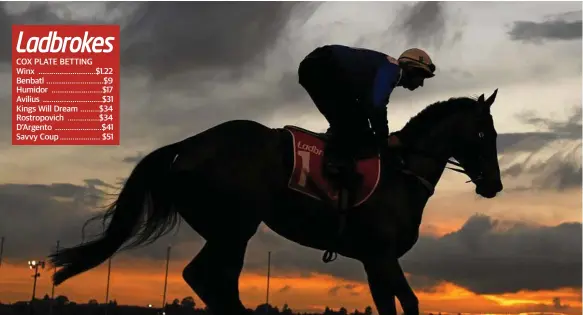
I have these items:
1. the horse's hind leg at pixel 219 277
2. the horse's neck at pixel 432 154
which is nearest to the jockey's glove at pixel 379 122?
the horse's neck at pixel 432 154

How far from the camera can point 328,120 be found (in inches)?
386

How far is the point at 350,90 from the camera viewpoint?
9.54 metres

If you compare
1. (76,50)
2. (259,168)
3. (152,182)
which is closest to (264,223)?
(259,168)

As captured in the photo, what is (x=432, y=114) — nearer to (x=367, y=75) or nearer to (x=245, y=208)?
(x=367, y=75)

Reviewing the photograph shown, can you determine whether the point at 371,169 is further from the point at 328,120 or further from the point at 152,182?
the point at 152,182

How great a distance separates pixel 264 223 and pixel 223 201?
78cm

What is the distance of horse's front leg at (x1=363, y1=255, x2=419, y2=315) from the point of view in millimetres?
9188

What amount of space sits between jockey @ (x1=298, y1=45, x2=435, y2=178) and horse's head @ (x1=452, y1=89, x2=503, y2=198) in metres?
1.57

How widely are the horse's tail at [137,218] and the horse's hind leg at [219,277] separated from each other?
0.76 metres

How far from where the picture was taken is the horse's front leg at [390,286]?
9188 mm

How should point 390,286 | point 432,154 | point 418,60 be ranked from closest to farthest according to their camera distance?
point 390,286 → point 418,60 → point 432,154

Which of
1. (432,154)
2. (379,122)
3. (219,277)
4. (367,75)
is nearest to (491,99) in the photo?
(432,154)

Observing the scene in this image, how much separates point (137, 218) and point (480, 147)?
497 cm

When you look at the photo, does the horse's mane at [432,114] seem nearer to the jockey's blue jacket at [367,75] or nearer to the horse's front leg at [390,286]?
the jockey's blue jacket at [367,75]
